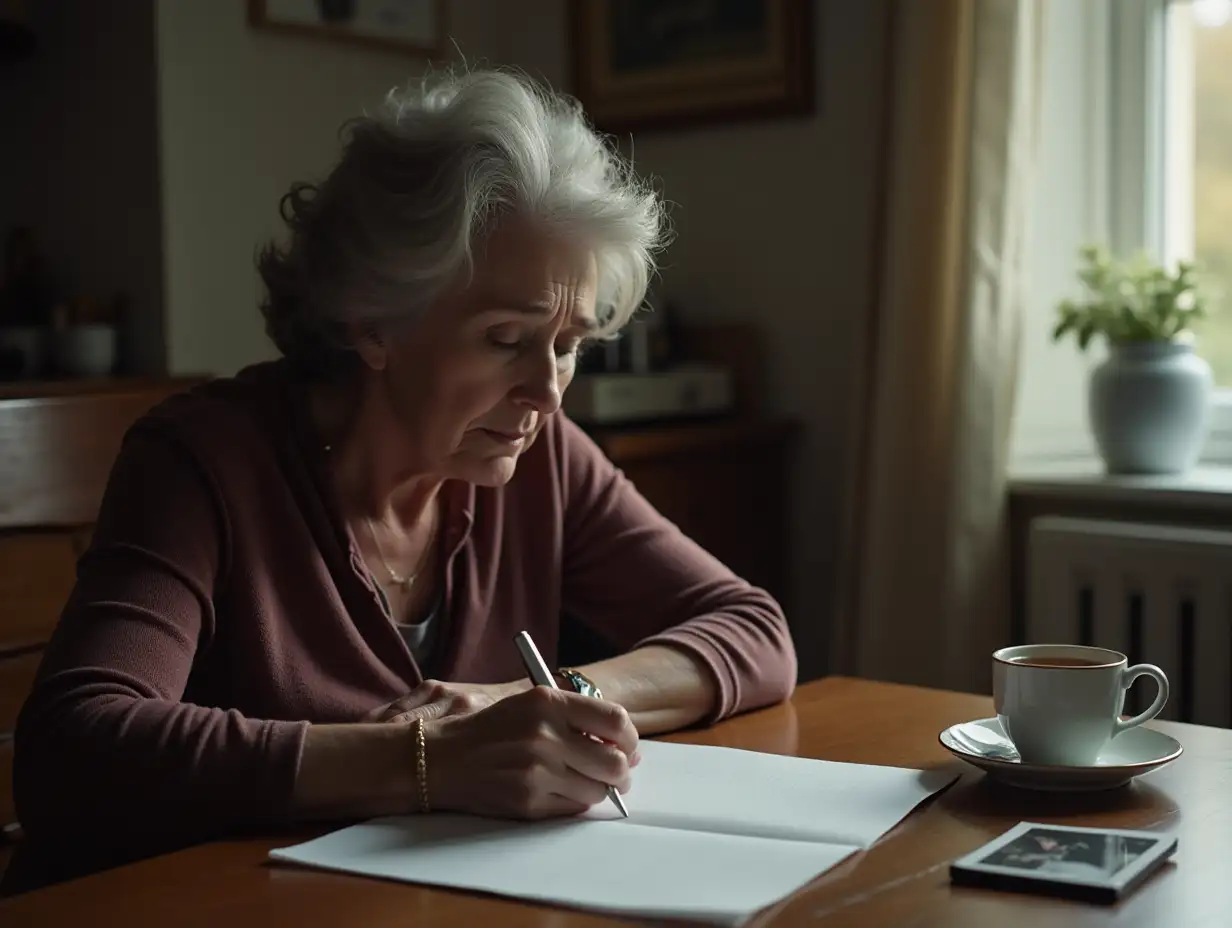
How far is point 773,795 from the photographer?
3.58ft

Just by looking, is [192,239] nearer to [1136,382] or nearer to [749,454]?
[749,454]

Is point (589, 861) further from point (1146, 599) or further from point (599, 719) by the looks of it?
point (1146, 599)

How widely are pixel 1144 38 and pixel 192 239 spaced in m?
1.67

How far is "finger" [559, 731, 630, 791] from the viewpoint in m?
1.07

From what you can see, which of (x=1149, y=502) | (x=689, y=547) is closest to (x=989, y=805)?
(x=689, y=547)

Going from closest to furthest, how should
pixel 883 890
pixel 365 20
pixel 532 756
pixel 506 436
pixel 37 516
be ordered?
1. pixel 883 890
2. pixel 532 756
3. pixel 506 436
4. pixel 37 516
5. pixel 365 20

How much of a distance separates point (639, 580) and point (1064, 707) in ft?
2.00

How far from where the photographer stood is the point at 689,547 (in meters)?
1.65

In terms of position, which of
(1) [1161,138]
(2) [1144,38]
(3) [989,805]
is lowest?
(3) [989,805]

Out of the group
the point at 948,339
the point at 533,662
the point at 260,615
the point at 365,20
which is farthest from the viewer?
the point at 365,20

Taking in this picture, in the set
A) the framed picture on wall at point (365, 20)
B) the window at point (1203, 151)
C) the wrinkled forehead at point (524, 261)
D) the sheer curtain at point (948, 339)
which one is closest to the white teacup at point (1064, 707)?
the wrinkled forehead at point (524, 261)

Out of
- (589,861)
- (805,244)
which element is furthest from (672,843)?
(805,244)

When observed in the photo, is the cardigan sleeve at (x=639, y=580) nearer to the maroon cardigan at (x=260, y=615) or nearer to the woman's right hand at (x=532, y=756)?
the maroon cardigan at (x=260, y=615)

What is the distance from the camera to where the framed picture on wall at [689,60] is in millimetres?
2750
